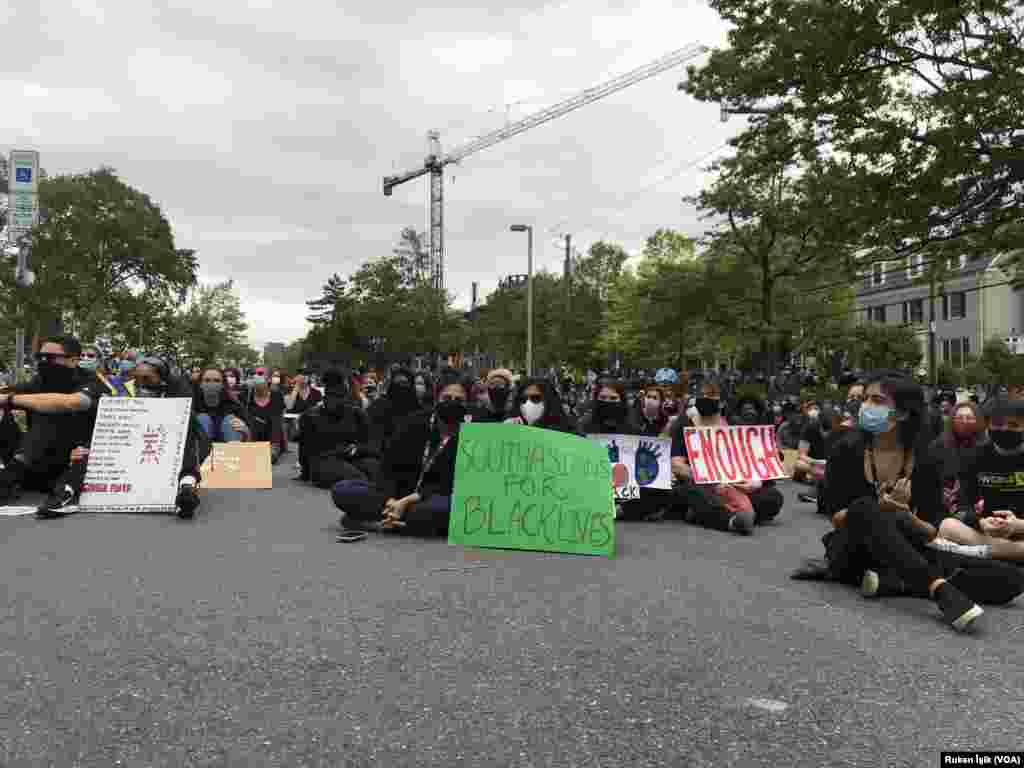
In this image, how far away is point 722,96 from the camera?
49.3ft

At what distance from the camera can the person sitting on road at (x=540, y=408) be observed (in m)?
8.85

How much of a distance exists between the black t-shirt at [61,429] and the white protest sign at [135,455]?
0.93 feet

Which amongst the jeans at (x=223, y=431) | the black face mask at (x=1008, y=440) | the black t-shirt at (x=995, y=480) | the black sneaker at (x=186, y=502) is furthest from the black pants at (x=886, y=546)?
the jeans at (x=223, y=431)

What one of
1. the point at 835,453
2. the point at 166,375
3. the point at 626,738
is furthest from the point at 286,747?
the point at 166,375

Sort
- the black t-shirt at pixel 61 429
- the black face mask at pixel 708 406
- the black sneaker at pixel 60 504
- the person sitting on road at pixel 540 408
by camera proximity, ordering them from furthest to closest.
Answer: the black face mask at pixel 708 406 → the black t-shirt at pixel 61 429 → the person sitting on road at pixel 540 408 → the black sneaker at pixel 60 504

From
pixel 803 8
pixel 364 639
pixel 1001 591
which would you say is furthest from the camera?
pixel 803 8

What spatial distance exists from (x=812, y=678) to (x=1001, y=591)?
2.37 m

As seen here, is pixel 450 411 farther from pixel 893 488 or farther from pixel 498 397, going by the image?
pixel 893 488

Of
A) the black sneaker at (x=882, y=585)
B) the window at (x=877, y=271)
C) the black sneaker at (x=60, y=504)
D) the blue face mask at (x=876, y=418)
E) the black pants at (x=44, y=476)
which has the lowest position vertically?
the black sneaker at (x=882, y=585)

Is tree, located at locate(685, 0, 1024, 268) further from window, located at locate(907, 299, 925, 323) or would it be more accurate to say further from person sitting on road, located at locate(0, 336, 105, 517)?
window, located at locate(907, 299, 925, 323)

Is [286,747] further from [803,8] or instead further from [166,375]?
[803,8]

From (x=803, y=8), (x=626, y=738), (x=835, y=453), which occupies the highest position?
(x=803, y=8)

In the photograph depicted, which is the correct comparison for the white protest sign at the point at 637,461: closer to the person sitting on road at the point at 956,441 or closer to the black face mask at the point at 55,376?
the person sitting on road at the point at 956,441

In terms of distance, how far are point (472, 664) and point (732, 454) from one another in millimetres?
6139
